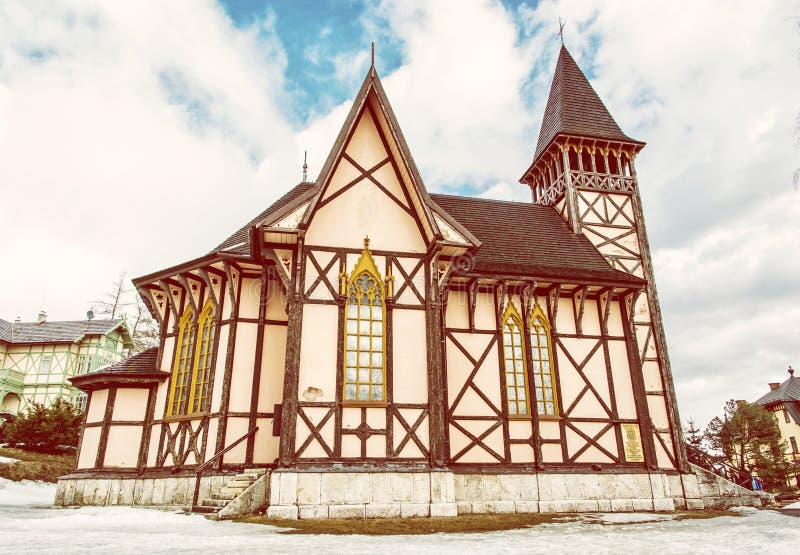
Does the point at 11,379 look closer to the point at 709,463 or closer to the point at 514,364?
the point at 514,364

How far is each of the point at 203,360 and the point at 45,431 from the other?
14664mm

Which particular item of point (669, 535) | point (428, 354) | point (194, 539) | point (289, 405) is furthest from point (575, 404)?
point (194, 539)

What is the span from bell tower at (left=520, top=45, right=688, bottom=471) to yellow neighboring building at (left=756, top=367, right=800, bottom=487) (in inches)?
1566

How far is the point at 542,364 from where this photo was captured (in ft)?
48.4

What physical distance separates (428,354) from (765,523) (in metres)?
6.73

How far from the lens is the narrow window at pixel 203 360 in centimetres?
1316

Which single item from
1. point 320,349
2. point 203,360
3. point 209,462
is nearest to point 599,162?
point 320,349

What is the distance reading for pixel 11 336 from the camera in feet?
124

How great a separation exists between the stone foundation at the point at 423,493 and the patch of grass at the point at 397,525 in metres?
0.45

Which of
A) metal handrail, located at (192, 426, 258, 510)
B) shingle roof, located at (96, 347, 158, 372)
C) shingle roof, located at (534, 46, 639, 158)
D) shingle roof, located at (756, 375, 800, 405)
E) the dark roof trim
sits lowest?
metal handrail, located at (192, 426, 258, 510)

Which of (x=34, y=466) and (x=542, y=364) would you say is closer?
(x=542, y=364)

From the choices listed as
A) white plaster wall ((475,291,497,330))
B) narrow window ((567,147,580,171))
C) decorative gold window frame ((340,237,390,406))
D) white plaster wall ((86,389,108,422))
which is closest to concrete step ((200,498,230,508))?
decorative gold window frame ((340,237,390,406))

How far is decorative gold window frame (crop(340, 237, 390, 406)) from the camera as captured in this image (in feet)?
38.1

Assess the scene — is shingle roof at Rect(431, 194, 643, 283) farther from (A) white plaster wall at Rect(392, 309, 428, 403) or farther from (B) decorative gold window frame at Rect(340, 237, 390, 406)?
(B) decorative gold window frame at Rect(340, 237, 390, 406)
